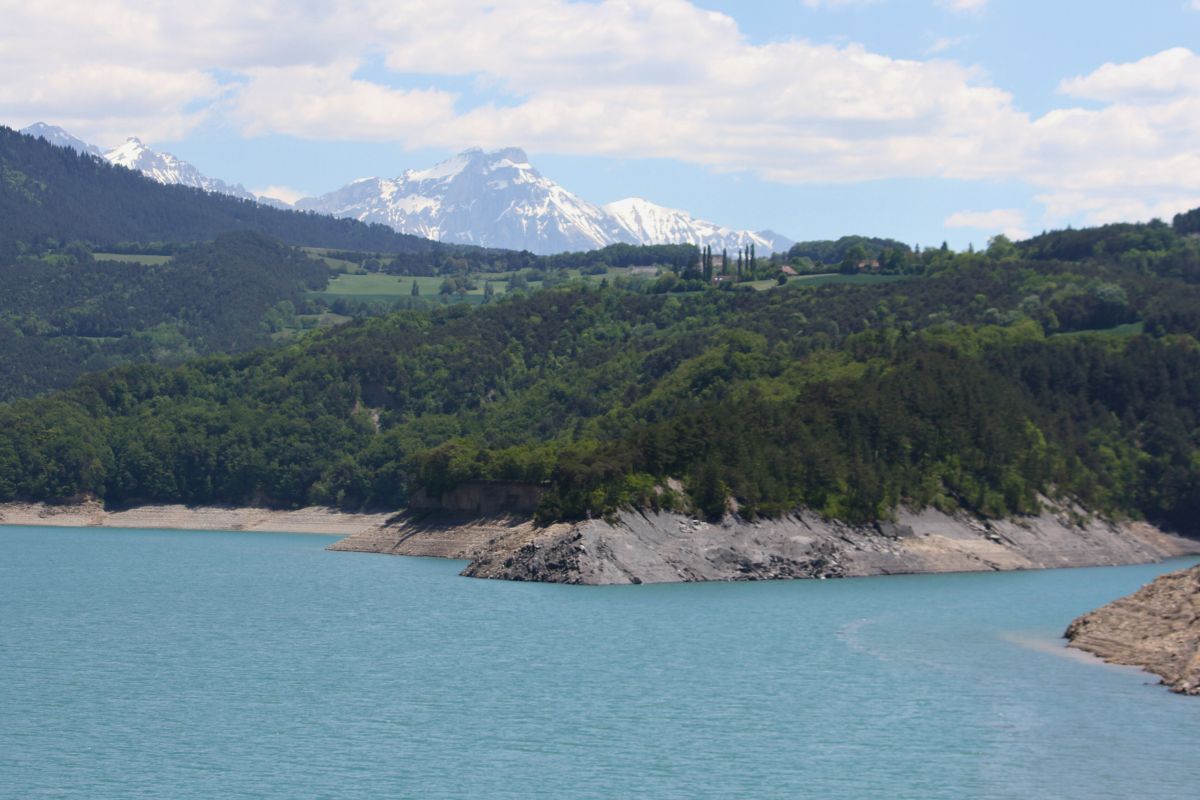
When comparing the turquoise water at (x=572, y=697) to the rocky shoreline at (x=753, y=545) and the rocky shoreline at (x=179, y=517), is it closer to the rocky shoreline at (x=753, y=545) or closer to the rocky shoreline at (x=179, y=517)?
the rocky shoreline at (x=753, y=545)

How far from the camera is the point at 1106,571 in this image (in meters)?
126

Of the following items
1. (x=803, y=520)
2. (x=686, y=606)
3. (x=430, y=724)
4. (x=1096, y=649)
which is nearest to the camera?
(x=430, y=724)

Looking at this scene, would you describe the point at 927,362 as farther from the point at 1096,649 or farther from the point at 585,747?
the point at 585,747

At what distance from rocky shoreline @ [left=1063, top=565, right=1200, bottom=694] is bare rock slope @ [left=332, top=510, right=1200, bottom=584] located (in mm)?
31424

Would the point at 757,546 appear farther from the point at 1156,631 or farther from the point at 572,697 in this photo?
the point at 572,697

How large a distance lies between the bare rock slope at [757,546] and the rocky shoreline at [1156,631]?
3142cm

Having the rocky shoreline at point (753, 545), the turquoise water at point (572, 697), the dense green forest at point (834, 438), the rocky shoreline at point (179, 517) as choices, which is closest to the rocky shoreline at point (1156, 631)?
the turquoise water at point (572, 697)

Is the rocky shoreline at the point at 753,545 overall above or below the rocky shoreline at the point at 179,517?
above

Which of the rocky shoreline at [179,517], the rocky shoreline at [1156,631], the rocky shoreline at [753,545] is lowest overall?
the rocky shoreline at [179,517]

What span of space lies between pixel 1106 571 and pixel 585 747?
79.0 m

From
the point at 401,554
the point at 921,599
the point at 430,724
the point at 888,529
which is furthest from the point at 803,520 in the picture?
the point at 430,724

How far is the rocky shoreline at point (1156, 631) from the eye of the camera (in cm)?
6650

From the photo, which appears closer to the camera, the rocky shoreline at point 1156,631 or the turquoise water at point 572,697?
the turquoise water at point 572,697

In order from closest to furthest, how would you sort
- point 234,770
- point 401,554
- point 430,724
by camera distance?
1. point 234,770
2. point 430,724
3. point 401,554
